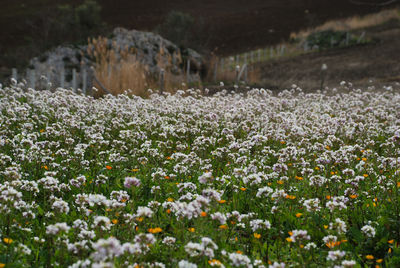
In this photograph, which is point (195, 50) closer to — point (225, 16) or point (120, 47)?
point (120, 47)

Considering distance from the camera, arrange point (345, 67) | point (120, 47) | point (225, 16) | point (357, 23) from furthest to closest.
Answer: point (225, 16) < point (357, 23) < point (345, 67) < point (120, 47)

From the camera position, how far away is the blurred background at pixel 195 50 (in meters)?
16.2

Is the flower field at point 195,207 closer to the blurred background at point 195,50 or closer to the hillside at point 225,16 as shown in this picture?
the blurred background at point 195,50

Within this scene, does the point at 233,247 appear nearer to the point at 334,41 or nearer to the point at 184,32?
the point at 184,32

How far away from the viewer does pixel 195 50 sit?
28625 mm

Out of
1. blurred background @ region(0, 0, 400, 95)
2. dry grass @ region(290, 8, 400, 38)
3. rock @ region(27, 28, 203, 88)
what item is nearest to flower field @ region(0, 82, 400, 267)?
blurred background @ region(0, 0, 400, 95)

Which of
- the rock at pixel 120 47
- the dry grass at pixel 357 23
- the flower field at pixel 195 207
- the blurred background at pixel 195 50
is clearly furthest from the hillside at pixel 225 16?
the flower field at pixel 195 207

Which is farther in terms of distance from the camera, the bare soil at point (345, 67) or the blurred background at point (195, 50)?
the bare soil at point (345, 67)

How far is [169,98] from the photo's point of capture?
11.9 meters

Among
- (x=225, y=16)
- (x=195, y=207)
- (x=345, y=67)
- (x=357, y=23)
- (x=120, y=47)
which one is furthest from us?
(x=225, y=16)

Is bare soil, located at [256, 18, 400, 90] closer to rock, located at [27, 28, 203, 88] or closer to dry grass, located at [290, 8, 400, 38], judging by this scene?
rock, located at [27, 28, 203, 88]

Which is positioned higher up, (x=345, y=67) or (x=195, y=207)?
(x=195, y=207)

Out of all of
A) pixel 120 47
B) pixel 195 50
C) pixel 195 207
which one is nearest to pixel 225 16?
pixel 195 50

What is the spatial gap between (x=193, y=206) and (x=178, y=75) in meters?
17.1
